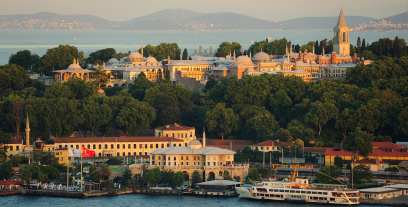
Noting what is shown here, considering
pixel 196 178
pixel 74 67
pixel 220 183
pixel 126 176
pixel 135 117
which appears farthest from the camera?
pixel 74 67

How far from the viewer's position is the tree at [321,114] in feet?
247

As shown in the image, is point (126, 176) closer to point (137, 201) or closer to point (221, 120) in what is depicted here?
point (137, 201)

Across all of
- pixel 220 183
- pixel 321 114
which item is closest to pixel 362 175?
pixel 220 183

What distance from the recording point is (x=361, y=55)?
353ft

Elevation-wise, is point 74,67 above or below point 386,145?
above

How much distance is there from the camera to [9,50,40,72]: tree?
105000mm

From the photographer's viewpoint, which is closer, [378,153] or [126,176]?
[126,176]

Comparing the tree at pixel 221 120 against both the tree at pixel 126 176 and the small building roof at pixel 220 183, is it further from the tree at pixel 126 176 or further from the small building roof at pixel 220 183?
the small building roof at pixel 220 183

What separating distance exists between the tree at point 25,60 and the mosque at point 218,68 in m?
8.44

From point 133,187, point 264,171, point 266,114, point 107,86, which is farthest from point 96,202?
point 107,86

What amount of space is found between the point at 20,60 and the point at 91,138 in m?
38.4

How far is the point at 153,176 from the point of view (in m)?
58.3

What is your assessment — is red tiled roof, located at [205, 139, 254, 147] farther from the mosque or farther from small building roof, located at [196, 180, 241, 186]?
the mosque

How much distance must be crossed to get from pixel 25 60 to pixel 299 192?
198ft
